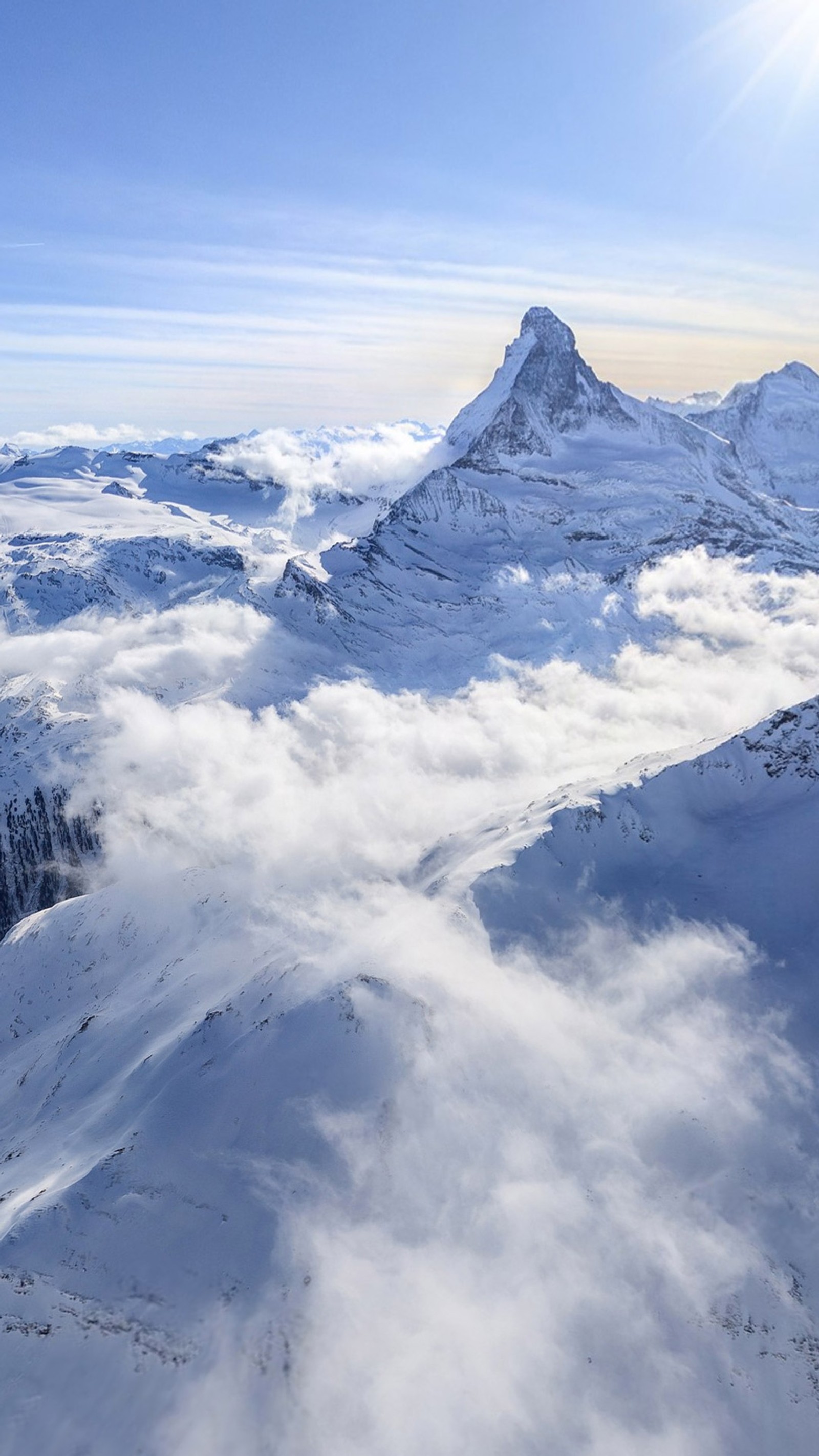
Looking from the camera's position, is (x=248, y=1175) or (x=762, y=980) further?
(x=762, y=980)

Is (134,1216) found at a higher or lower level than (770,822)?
lower

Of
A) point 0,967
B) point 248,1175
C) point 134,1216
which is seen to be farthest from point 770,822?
point 0,967

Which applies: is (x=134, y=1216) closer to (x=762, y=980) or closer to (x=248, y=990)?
(x=248, y=990)

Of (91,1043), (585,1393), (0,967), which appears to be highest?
(585,1393)

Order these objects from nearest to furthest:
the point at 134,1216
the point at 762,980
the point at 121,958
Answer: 1. the point at 134,1216
2. the point at 762,980
3. the point at 121,958

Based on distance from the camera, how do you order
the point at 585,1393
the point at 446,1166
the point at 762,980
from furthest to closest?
1. the point at 762,980
2. the point at 446,1166
3. the point at 585,1393

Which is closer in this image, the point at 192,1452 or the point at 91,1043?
the point at 192,1452

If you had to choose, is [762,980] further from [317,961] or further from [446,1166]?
[317,961]

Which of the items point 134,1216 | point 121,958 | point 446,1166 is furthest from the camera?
point 121,958

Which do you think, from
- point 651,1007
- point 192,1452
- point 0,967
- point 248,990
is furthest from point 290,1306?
point 0,967
